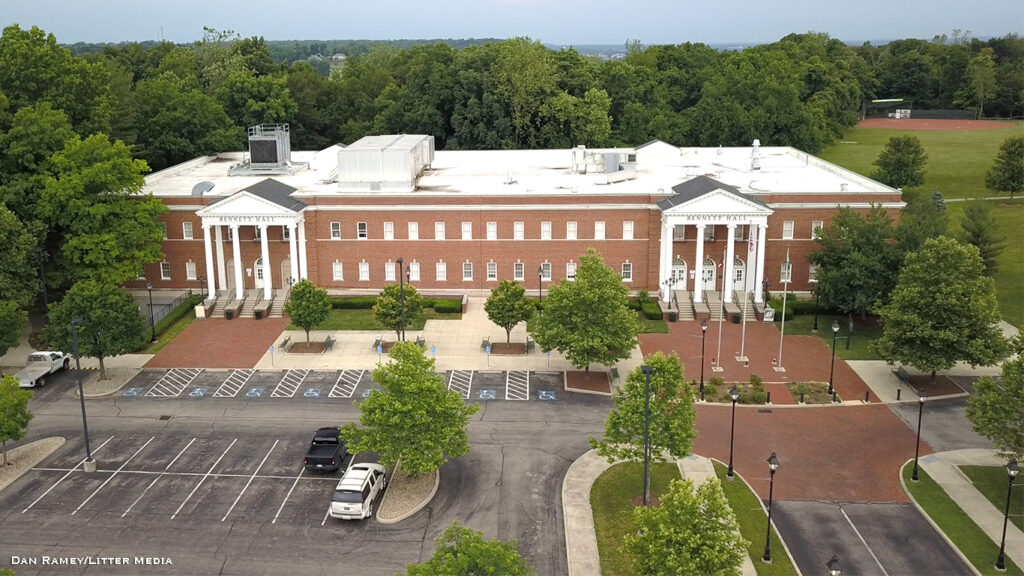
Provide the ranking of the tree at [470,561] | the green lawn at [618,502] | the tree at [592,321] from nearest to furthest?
the tree at [470,561] < the green lawn at [618,502] < the tree at [592,321]

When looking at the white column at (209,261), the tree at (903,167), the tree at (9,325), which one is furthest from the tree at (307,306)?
the tree at (903,167)

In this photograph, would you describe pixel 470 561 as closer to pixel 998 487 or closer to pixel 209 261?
pixel 998 487

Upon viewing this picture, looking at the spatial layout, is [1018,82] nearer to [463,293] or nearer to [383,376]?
[463,293]

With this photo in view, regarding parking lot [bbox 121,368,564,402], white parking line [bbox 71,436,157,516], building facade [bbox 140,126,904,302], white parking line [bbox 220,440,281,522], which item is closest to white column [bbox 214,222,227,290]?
building facade [bbox 140,126,904,302]

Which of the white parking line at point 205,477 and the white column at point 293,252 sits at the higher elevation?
the white column at point 293,252

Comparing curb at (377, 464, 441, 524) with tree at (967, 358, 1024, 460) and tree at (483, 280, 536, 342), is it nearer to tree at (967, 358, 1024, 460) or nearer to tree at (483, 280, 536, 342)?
tree at (483, 280, 536, 342)

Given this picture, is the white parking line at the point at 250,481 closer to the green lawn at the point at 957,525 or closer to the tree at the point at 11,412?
the tree at the point at 11,412

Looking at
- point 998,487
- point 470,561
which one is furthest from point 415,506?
point 998,487
